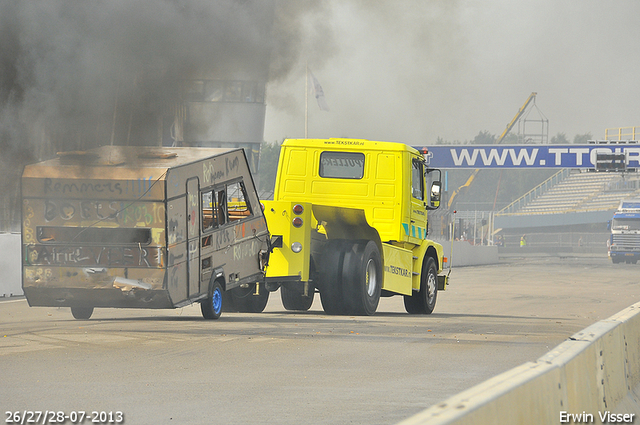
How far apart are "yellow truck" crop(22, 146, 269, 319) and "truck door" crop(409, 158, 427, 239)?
13.1 feet

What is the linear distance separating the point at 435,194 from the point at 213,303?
4972 mm

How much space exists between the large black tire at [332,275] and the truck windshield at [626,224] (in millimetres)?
45585

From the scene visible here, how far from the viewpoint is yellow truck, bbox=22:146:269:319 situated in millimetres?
11961

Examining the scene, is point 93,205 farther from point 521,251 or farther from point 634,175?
point 634,175

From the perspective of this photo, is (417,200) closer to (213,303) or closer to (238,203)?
(238,203)

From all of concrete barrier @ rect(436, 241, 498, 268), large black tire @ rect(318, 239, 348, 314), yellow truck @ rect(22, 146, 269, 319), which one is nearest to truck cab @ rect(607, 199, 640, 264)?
concrete barrier @ rect(436, 241, 498, 268)

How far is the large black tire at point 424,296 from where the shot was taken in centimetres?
1636

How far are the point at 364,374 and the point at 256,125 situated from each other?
142 ft

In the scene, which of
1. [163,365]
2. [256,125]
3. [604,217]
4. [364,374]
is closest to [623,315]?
[364,374]

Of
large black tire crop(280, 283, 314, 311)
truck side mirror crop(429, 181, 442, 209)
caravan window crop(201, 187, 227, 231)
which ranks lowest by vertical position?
large black tire crop(280, 283, 314, 311)

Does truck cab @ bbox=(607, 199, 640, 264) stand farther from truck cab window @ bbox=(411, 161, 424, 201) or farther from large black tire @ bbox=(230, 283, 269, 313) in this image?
large black tire @ bbox=(230, 283, 269, 313)

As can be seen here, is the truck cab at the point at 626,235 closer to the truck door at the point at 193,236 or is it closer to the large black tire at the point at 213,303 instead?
the large black tire at the point at 213,303

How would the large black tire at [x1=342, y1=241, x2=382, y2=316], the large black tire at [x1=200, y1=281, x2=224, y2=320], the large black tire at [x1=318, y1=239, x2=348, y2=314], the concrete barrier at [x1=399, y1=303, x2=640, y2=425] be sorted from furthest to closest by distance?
1. the large black tire at [x1=318, y1=239, x2=348, y2=314]
2. the large black tire at [x1=342, y1=241, x2=382, y2=316]
3. the large black tire at [x1=200, y1=281, x2=224, y2=320]
4. the concrete barrier at [x1=399, y1=303, x2=640, y2=425]

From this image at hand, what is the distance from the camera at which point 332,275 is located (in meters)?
14.5
